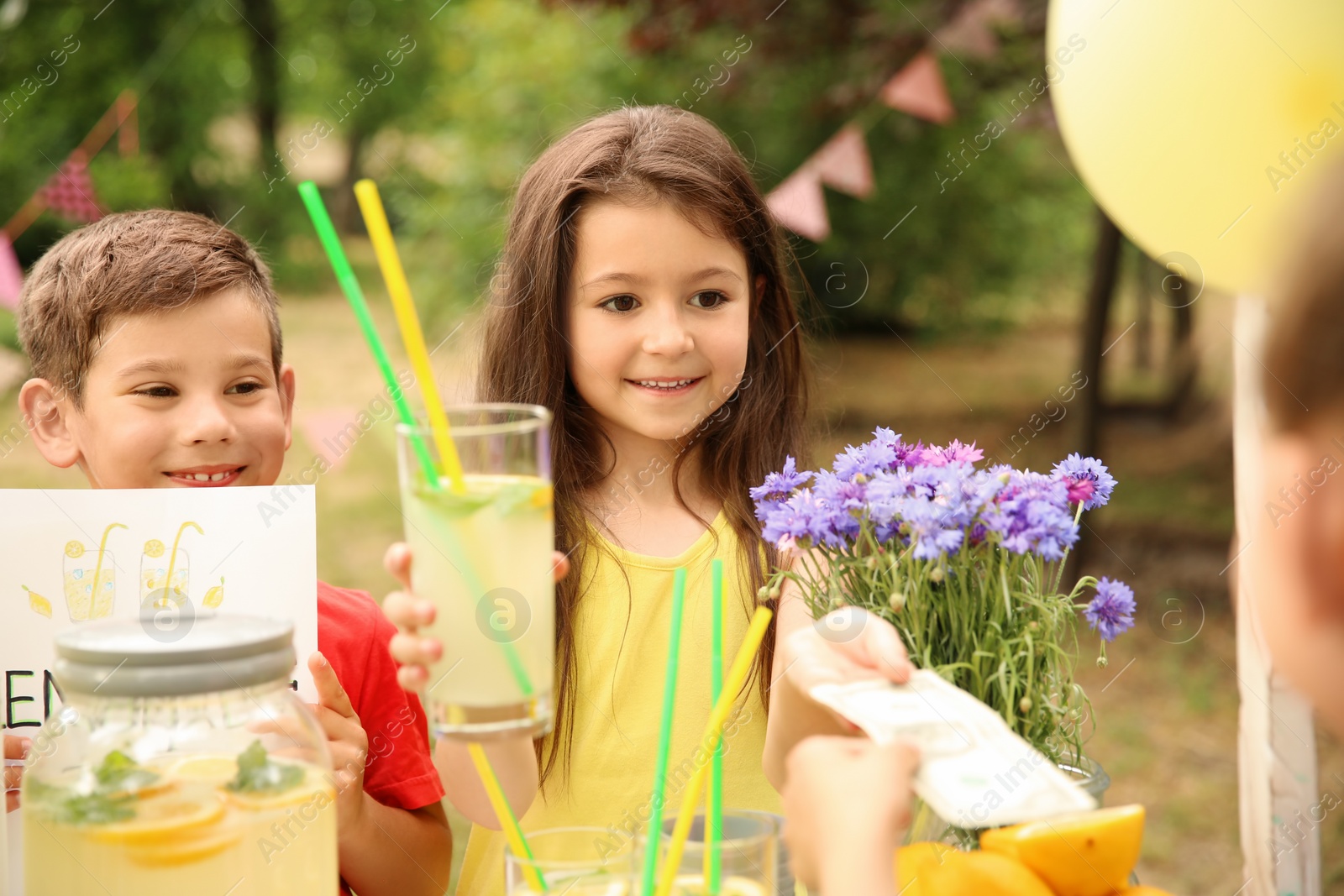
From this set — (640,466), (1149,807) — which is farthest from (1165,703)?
(640,466)

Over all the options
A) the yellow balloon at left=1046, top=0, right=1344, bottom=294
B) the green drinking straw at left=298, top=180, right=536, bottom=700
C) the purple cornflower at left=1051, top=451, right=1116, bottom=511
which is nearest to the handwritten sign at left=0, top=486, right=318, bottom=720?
the green drinking straw at left=298, top=180, right=536, bottom=700

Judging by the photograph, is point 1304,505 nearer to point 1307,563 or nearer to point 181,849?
point 1307,563

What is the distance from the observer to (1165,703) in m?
5.05

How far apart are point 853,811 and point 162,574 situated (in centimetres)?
88

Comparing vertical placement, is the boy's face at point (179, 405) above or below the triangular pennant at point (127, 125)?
below

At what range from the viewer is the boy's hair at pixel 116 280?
1.70m

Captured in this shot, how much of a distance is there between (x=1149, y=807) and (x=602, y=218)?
3486 mm

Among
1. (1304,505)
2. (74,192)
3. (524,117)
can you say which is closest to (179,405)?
(1304,505)

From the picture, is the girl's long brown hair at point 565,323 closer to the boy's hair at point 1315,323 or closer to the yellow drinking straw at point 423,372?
the yellow drinking straw at point 423,372

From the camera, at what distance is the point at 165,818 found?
3.31 feet

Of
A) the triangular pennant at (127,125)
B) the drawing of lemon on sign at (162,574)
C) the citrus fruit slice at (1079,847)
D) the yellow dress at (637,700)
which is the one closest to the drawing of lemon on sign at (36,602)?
the drawing of lemon on sign at (162,574)

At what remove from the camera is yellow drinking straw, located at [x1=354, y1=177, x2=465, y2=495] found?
39.6 inches

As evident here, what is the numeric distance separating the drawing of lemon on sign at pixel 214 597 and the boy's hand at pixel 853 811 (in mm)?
775

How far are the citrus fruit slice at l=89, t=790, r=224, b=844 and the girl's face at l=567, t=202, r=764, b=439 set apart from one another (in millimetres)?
938
